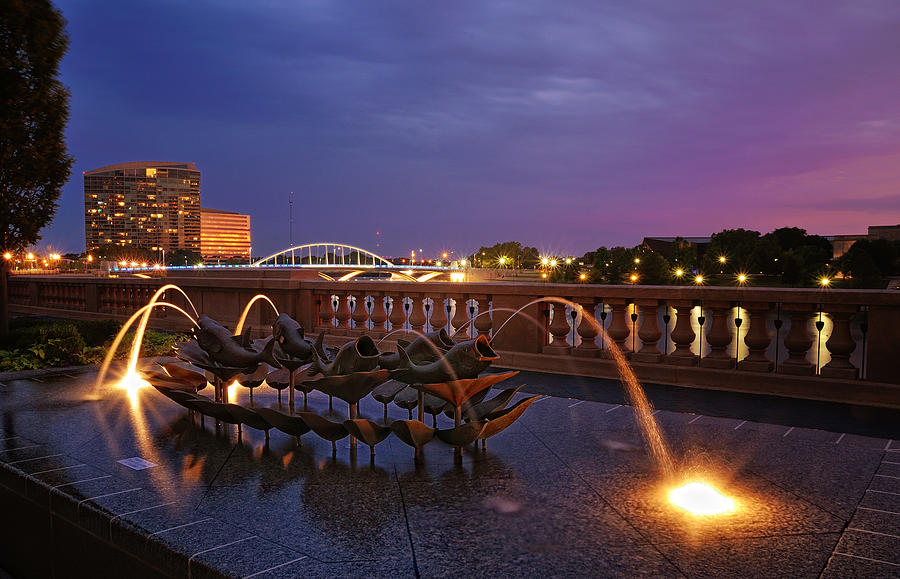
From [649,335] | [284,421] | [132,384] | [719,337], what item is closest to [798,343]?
[719,337]

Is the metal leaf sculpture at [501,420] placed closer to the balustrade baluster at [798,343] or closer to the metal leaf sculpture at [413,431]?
the metal leaf sculpture at [413,431]

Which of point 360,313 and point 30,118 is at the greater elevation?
point 30,118

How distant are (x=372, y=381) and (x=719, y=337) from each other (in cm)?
654

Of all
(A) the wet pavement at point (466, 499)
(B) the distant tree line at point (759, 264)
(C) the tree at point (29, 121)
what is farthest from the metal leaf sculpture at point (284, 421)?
(B) the distant tree line at point (759, 264)

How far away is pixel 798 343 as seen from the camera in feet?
27.2

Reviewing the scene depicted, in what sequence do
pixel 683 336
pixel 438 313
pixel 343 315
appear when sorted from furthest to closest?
pixel 343 315
pixel 438 313
pixel 683 336

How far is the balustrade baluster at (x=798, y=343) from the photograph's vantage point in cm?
827

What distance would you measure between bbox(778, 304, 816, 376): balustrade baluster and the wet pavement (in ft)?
11.5

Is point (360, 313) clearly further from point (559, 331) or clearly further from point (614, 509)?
point (614, 509)

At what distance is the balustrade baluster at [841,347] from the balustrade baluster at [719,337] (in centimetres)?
124

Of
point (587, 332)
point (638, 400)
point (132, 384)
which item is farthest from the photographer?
point (587, 332)

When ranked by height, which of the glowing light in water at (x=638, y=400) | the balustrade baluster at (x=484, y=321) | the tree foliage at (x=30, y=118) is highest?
the tree foliage at (x=30, y=118)

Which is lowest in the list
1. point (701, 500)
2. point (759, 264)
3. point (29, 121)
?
point (701, 500)

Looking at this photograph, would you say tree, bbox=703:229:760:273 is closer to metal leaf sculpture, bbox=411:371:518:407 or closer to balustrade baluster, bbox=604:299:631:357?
balustrade baluster, bbox=604:299:631:357
